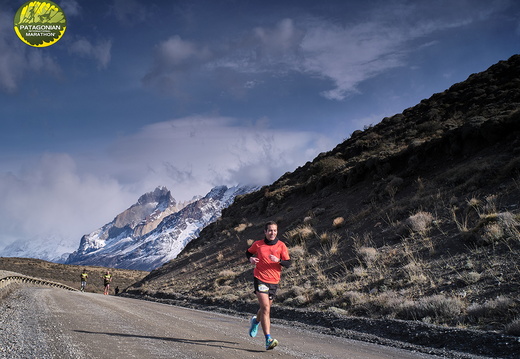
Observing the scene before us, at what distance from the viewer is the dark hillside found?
903 cm

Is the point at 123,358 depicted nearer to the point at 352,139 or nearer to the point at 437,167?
the point at 437,167

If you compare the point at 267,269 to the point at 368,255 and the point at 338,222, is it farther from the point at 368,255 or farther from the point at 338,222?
the point at 338,222

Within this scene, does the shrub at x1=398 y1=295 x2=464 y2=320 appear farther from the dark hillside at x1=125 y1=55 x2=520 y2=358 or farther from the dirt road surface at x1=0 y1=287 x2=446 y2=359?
the dirt road surface at x1=0 y1=287 x2=446 y2=359

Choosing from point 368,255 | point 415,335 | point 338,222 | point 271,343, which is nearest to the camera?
point 271,343

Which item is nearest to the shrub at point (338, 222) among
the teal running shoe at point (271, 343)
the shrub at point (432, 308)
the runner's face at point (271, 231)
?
the shrub at point (432, 308)

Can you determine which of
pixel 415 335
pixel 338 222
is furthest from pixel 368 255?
pixel 338 222

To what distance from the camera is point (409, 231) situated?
1484 cm

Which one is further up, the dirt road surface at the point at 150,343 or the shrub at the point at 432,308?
the dirt road surface at the point at 150,343

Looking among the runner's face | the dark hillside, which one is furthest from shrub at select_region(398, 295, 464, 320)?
the runner's face

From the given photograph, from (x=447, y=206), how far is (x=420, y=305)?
8.82 metres

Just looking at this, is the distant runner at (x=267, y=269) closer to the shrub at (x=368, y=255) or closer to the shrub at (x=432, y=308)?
the shrub at (x=432, y=308)

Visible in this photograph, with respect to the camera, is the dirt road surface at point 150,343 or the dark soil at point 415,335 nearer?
the dirt road surface at point 150,343

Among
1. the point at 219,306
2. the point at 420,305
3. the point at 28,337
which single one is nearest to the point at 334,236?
the point at 219,306

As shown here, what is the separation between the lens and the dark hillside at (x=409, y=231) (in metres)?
9.03
